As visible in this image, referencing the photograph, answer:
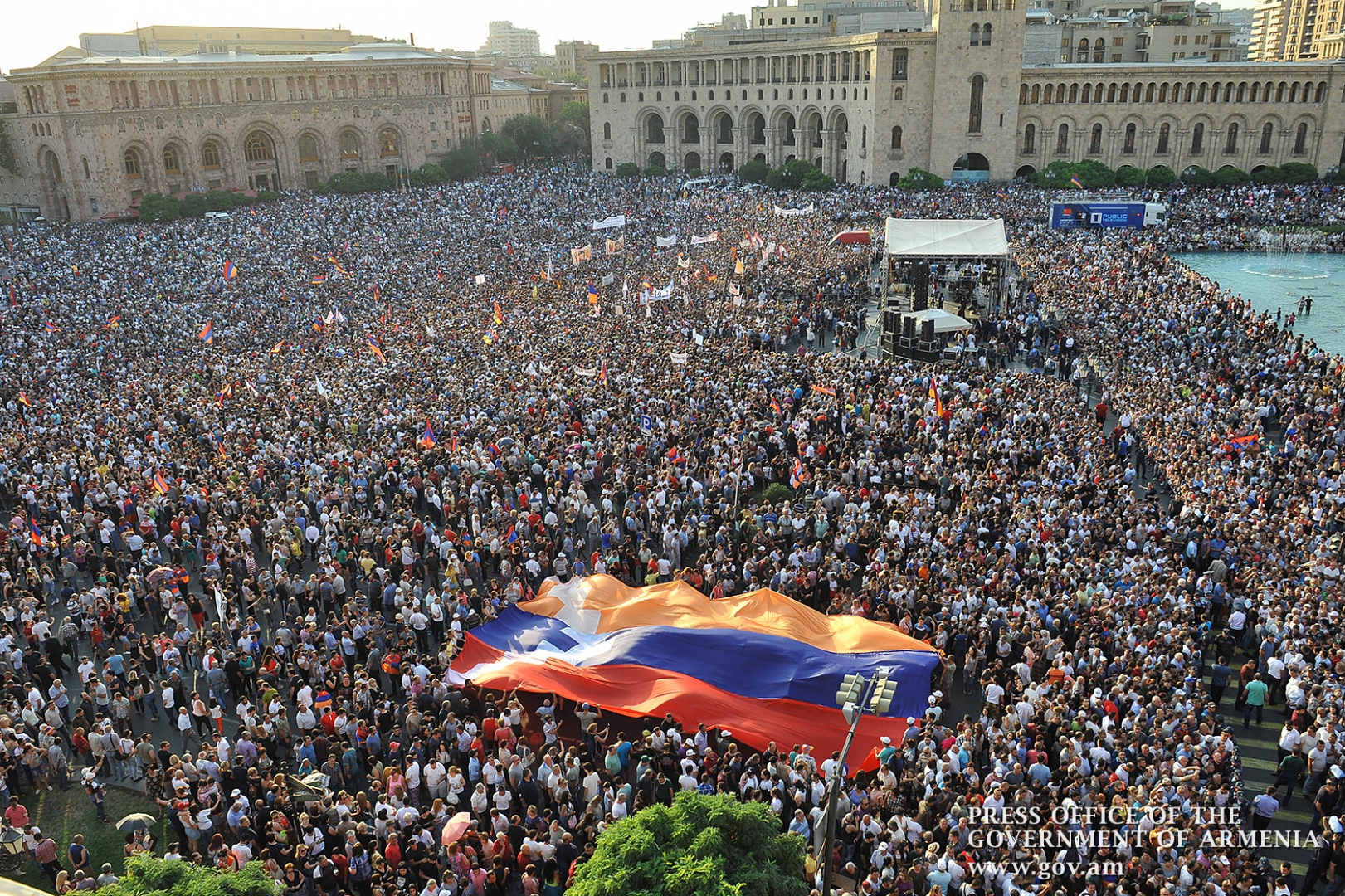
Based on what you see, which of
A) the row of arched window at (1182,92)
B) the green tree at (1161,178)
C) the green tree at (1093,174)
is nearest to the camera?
the green tree at (1093,174)

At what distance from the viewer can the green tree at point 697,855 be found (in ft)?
29.7

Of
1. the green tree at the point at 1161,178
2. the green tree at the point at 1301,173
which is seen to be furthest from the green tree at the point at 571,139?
the green tree at the point at 1301,173

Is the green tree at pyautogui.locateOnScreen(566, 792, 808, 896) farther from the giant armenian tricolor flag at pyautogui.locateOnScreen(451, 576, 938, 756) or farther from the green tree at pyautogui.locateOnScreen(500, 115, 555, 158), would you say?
the green tree at pyautogui.locateOnScreen(500, 115, 555, 158)

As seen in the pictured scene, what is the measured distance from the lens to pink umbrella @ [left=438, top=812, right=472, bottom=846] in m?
12.0

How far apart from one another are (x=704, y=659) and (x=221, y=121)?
2965 inches

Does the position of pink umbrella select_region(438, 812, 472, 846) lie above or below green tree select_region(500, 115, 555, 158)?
below

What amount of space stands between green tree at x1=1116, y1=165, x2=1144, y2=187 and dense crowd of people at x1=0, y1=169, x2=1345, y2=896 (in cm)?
3123

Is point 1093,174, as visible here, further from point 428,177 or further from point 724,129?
point 428,177

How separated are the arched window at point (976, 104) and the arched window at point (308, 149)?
50851mm

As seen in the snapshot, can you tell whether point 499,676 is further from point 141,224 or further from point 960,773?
point 141,224

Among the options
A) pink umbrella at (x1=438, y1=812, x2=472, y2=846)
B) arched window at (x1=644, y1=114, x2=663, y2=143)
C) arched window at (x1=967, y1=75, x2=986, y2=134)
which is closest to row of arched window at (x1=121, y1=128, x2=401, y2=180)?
arched window at (x1=644, y1=114, x2=663, y2=143)

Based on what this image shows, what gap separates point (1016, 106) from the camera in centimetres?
6938

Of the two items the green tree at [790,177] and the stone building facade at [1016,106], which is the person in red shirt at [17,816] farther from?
the stone building facade at [1016,106]

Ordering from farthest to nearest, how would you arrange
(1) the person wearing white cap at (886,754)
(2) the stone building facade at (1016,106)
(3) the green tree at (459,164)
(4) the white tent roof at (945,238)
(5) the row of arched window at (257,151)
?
(3) the green tree at (459,164)
(5) the row of arched window at (257,151)
(2) the stone building facade at (1016,106)
(4) the white tent roof at (945,238)
(1) the person wearing white cap at (886,754)
